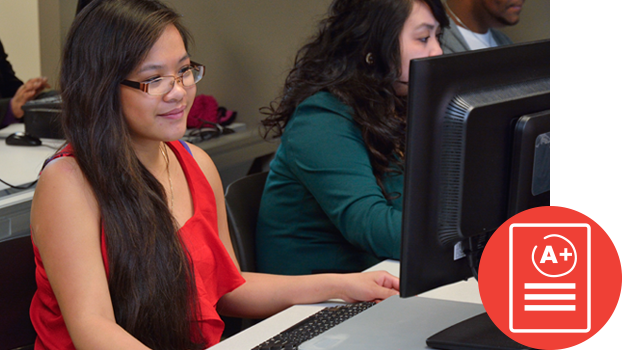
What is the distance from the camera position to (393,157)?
5.29 ft

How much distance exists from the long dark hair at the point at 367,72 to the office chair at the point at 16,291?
752 mm

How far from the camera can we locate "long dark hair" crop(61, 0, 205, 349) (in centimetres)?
111

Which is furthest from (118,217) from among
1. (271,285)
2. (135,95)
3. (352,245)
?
(352,245)

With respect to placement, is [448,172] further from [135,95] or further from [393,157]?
[393,157]

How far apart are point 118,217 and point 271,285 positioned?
1.07 ft

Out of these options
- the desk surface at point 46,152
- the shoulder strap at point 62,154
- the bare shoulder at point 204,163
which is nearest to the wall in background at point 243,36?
the desk surface at point 46,152

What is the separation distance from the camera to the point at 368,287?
46.6 inches

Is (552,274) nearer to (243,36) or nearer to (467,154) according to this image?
(467,154)

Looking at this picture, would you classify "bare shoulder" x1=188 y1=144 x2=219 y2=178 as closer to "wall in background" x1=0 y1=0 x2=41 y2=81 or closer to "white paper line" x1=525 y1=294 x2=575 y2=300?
"white paper line" x1=525 y1=294 x2=575 y2=300

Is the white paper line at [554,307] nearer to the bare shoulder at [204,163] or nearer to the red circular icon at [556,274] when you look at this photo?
the red circular icon at [556,274]

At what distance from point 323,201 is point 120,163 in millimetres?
524

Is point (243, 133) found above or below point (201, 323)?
above

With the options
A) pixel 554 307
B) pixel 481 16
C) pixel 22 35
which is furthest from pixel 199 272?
pixel 22 35

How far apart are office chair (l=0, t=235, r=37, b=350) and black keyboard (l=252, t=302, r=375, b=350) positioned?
0.48m
